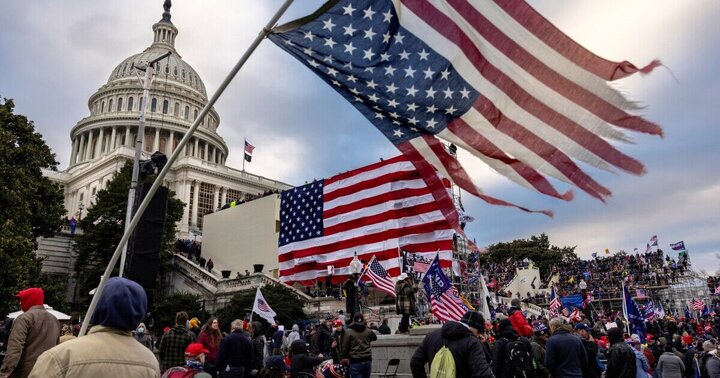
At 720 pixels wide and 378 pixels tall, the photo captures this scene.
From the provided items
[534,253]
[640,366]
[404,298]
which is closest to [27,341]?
[404,298]

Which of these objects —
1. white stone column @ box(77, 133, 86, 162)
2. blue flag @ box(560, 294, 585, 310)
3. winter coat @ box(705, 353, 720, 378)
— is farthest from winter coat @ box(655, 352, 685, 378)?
white stone column @ box(77, 133, 86, 162)

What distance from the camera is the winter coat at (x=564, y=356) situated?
695 centimetres

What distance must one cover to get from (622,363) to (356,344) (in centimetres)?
429

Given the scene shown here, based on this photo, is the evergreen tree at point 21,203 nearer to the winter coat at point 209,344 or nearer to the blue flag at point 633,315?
the winter coat at point 209,344

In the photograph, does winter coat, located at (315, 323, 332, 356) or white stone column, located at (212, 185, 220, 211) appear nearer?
winter coat, located at (315, 323, 332, 356)

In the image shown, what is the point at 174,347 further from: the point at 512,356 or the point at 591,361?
the point at 591,361

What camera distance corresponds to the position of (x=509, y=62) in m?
6.50

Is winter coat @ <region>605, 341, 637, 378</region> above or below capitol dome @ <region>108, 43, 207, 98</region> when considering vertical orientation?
below

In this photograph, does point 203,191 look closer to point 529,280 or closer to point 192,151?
point 192,151

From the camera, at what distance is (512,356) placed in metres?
6.80

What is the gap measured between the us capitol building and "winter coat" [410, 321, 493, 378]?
209 feet

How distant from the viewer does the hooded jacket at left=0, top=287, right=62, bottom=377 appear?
19.1 ft

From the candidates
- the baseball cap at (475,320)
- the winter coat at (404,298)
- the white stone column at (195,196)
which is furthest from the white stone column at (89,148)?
the baseball cap at (475,320)

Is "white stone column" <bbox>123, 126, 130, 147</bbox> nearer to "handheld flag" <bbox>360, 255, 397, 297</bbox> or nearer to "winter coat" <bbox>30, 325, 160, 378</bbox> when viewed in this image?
"handheld flag" <bbox>360, 255, 397, 297</bbox>
